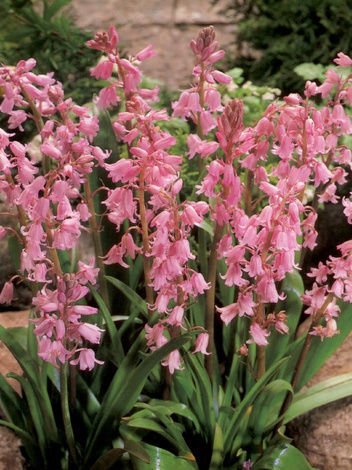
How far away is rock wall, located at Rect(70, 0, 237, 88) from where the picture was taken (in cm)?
Answer: 572

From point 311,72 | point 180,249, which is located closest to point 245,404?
point 180,249

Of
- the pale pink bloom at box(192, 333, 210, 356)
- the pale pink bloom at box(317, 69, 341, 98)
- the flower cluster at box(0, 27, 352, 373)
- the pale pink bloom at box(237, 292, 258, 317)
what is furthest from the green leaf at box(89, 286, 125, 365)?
the pale pink bloom at box(317, 69, 341, 98)

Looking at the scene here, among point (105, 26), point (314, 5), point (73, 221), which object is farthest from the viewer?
point (105, 26)

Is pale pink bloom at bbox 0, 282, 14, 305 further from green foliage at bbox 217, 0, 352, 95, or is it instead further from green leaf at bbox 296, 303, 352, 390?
green foliage at bbox 217, 0, 352, 95

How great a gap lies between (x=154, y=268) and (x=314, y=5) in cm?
278

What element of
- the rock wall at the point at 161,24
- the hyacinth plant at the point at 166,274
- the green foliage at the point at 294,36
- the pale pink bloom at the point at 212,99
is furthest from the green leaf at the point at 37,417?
the rock wall at the point at 161,24

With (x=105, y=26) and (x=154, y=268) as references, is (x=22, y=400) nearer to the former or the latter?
(x=154, y=268)

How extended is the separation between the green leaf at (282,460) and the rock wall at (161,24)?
4.28 m

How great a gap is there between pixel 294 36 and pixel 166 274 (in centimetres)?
270

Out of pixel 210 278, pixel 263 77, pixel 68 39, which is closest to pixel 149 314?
pixel 210 278

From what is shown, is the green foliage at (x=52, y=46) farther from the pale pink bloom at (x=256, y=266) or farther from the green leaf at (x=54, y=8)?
the pale pink bloom at (x=256, y=266)

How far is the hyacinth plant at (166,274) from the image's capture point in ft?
4.60

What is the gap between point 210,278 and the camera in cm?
161

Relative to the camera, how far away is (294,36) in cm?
372
